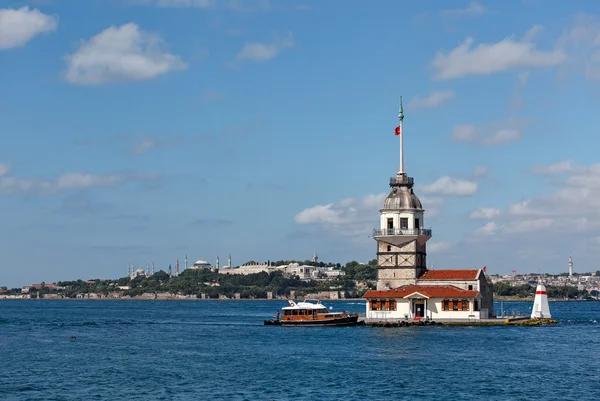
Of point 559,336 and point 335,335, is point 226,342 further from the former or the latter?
point 559,336

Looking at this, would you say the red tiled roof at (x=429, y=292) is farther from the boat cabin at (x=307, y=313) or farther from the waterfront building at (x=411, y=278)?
the boat cabin at (x=307, y=313)

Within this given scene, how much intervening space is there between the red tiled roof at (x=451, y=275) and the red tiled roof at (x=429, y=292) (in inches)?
39.8

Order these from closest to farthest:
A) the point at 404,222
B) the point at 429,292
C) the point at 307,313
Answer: the point at 429,292
the point at 404,222
the point at 307,313

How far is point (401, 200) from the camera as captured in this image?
10275 centimetres

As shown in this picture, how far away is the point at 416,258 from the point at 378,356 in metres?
30.9

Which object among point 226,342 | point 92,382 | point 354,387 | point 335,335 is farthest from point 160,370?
point 335,335

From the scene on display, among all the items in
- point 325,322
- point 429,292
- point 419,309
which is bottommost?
point 325,322

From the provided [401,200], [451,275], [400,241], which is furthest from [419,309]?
[401,200]

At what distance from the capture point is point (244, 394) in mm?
53156

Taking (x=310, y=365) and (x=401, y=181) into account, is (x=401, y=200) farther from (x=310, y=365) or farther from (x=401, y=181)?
(x=310, y=365)

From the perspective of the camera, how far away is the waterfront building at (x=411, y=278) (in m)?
97.2

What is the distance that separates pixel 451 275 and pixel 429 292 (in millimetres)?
3548

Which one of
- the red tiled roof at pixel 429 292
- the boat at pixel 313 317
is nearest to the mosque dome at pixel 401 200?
the red tiled roof at pixel 429 292

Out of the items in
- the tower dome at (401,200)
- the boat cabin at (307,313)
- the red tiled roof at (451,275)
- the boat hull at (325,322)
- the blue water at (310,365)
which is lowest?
the blue water at (310,365)
